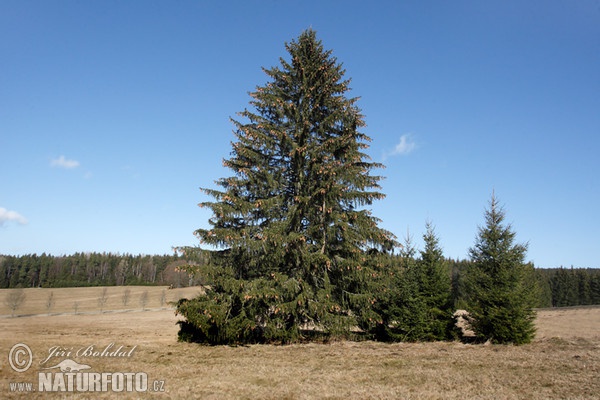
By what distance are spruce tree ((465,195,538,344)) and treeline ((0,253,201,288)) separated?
315 feet

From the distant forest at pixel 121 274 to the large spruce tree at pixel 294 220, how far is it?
269ft

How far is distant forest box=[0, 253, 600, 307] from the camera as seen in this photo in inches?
3580

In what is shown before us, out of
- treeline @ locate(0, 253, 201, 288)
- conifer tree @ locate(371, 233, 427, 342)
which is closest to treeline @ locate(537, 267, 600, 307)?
conifer tree @ locate(371, 233, 427, 342)

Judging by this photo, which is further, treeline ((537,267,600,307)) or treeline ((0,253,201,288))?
treeline ((0,253,201,288))

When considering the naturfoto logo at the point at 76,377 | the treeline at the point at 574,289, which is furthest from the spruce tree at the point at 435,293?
the treeline at the point at 574,289

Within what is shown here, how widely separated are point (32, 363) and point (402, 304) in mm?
15502

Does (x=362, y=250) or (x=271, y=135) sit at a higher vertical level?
(x=271, y=135)

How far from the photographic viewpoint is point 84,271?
120250mm

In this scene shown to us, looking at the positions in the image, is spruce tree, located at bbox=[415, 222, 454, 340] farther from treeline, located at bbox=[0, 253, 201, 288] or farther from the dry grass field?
treeline, located at bbox=[0, 253, 201, 288]

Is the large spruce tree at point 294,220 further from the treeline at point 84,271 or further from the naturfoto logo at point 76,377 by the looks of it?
the treeline at point 84,271

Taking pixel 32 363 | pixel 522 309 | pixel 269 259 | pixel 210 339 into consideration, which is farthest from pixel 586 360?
pixel 32 363

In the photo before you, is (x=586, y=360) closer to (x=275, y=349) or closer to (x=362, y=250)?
(x=362, y=250)

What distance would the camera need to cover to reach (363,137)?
754 inches

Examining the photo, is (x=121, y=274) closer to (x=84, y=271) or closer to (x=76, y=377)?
(x=84, y=271)
